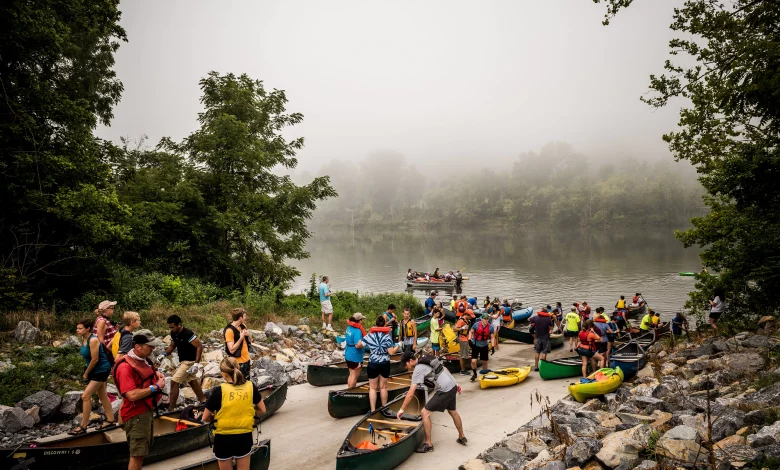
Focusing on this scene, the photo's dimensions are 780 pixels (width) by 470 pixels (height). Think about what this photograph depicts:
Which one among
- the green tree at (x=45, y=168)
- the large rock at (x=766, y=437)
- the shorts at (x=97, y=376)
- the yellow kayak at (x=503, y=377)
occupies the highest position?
the green tree at (x=45, y=168)

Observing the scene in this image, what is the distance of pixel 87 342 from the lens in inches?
293

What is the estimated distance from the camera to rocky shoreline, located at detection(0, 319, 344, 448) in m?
7.45

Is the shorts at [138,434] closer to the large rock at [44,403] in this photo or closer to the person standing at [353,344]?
the large rock at [44,403]

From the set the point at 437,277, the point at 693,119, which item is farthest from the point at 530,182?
the point at 693,119

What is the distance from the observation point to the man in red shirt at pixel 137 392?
546cm

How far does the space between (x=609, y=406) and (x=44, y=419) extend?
1143 centimetres

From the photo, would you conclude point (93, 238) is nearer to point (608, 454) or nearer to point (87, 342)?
point (87, 342)

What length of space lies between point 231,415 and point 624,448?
17.6 ft

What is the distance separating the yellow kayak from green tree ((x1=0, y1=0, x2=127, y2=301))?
11.6 meters

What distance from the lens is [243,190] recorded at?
22141 millimetres

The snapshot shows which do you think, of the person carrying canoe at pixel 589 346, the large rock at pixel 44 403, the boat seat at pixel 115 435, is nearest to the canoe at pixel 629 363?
the person carrying canoe at pixel 589 346

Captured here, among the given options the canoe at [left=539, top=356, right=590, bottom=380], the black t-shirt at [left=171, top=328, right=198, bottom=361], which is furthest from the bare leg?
the canoe at [left=539, top=356, right=590, bottom=380]

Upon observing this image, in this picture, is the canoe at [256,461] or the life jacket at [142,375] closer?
the life jacket at [142,375]

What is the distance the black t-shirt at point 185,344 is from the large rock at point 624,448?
6869 millimetres
